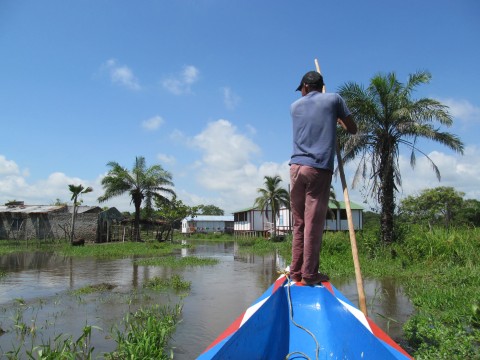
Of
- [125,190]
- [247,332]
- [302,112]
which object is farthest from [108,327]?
[125,190]

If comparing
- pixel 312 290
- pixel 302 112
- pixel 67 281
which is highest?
pixel 302 112

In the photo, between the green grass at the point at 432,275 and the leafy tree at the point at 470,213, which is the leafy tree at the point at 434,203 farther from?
the green grass at the point at 432,275

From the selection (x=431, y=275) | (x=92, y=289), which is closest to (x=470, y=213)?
(x=431, y=275)

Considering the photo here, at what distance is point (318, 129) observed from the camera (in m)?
3.10

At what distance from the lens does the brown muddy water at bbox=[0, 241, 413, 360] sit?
4312mm

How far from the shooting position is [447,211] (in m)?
35.8

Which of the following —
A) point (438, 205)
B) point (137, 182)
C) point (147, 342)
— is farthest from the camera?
point (438, 205)

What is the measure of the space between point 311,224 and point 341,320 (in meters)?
0.75

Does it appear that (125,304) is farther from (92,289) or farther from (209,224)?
(209,224)

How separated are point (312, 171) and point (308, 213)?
13.8 inches

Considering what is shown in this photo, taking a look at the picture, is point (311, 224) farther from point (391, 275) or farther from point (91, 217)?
point (91, 217)

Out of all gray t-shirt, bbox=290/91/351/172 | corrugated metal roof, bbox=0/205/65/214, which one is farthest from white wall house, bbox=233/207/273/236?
gray t-shirt, bbox=290/91/351/172

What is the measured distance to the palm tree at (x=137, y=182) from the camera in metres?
27.8

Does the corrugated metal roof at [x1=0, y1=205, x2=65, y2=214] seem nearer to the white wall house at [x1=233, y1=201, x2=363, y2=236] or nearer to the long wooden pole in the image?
the white wall house at [x1=233, y1=201, x2=363, y2=236]
